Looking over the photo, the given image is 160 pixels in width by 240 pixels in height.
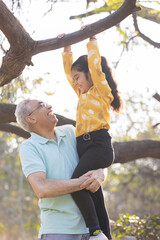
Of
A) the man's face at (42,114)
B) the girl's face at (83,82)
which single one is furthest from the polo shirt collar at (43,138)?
the girl's face at (83,82)

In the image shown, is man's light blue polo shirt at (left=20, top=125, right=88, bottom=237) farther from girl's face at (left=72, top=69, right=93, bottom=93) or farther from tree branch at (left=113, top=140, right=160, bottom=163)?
tree branch at (left=113, top=140, right=160, bottom=163)

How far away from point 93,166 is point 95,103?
60 centimetres

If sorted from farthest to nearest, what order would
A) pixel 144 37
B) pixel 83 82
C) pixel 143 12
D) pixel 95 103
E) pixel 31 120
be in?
pixel 144 37, pixel 143 12, pixel 83 82, pixel 95 103, pixel 31 120

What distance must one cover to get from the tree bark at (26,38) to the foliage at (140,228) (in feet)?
8.20

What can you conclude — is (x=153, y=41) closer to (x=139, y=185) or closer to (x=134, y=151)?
(x=134, y=151)

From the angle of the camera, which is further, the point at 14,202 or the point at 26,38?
the point at 14,202

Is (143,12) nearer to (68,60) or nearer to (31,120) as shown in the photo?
(68,60)

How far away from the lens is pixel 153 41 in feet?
15.7

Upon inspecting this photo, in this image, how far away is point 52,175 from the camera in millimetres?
2936

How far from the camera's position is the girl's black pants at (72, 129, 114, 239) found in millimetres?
2891

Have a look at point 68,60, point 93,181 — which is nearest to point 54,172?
point 93,181

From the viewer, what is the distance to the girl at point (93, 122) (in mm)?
2934

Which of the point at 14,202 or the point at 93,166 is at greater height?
the point at 93,166

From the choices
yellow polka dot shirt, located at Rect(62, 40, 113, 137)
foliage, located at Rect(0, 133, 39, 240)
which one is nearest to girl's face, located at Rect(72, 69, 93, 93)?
yellow polka dot shirt, located at Rect(62, 40, 113, 137)
